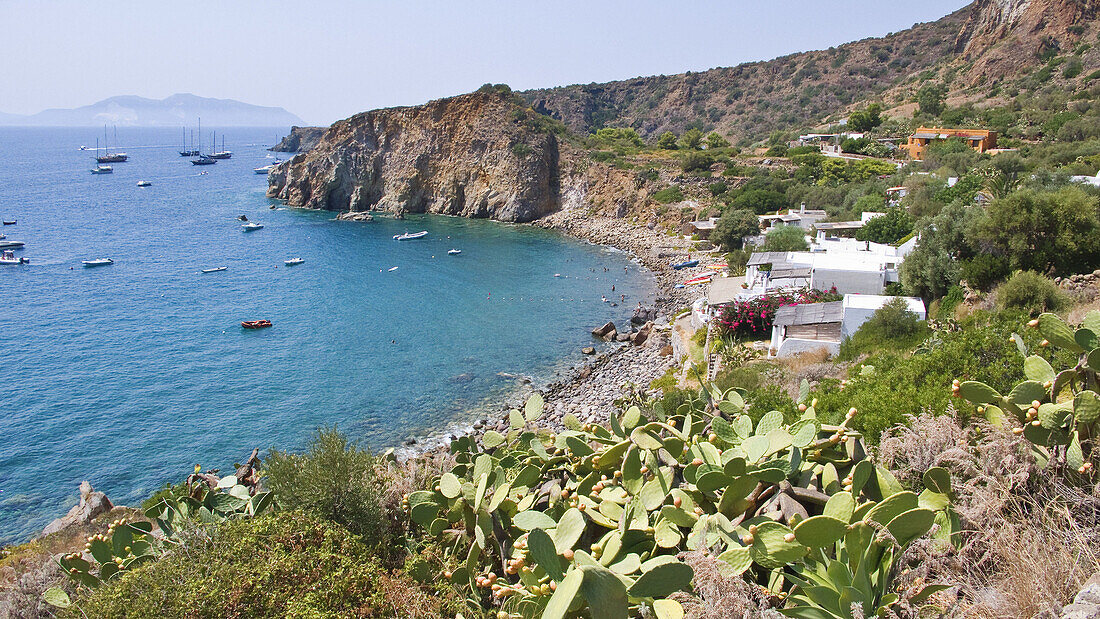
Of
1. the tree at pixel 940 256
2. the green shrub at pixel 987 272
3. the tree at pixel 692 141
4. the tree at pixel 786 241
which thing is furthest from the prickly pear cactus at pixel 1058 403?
the tree at pixel 692 141

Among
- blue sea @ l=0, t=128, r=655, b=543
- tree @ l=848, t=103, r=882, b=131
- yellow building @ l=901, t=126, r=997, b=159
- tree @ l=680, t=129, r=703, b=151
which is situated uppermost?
tree @ l=848, t=103, r=882, b=131

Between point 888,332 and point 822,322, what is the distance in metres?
2.63

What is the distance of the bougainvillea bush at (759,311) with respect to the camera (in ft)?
76.3

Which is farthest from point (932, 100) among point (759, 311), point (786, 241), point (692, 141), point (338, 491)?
point (338, 491)

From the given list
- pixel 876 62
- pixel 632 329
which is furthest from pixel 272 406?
pixel 876 62

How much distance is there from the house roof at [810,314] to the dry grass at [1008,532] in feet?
54.2

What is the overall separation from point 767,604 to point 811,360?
16089 millimetres

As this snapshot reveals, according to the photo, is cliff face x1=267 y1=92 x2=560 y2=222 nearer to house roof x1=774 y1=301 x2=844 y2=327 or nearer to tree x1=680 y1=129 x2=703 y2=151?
tree x1=680 y1=129 x2=703 y2=151

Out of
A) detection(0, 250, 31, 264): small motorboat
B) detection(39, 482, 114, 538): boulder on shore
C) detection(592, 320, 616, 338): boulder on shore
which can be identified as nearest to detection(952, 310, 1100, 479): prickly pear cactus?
detection(39, 482, 114, 538): boulder on shore

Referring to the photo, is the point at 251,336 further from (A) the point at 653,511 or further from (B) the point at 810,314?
(A) the point at 653,511

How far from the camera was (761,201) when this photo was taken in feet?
164

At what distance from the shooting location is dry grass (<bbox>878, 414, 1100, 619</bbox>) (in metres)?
3.65

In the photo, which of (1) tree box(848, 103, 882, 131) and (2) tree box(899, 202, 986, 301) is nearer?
(2) tree box(899, 202, 986, 301)

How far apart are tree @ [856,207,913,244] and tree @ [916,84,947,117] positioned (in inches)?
1643
